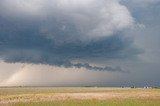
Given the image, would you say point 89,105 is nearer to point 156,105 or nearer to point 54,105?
point 54,105

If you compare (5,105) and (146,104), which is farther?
(5,105)

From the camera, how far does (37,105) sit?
154ft

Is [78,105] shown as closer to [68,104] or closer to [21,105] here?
[68,104]

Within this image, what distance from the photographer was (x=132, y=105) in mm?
44781

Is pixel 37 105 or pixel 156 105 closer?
pixel 156 105

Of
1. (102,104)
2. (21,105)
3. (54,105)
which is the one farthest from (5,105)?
(102,104)

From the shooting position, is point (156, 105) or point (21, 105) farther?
point (21, 105)

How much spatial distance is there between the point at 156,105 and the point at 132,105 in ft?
10.3

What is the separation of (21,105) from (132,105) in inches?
609

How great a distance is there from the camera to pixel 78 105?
45.7 metres

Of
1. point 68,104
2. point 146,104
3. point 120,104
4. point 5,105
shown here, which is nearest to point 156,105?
point 146,104

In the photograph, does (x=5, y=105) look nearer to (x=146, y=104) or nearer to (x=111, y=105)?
(x=111, y=105)

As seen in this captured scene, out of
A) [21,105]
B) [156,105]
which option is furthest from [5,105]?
[156,105]

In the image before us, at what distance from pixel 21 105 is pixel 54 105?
191 inches
